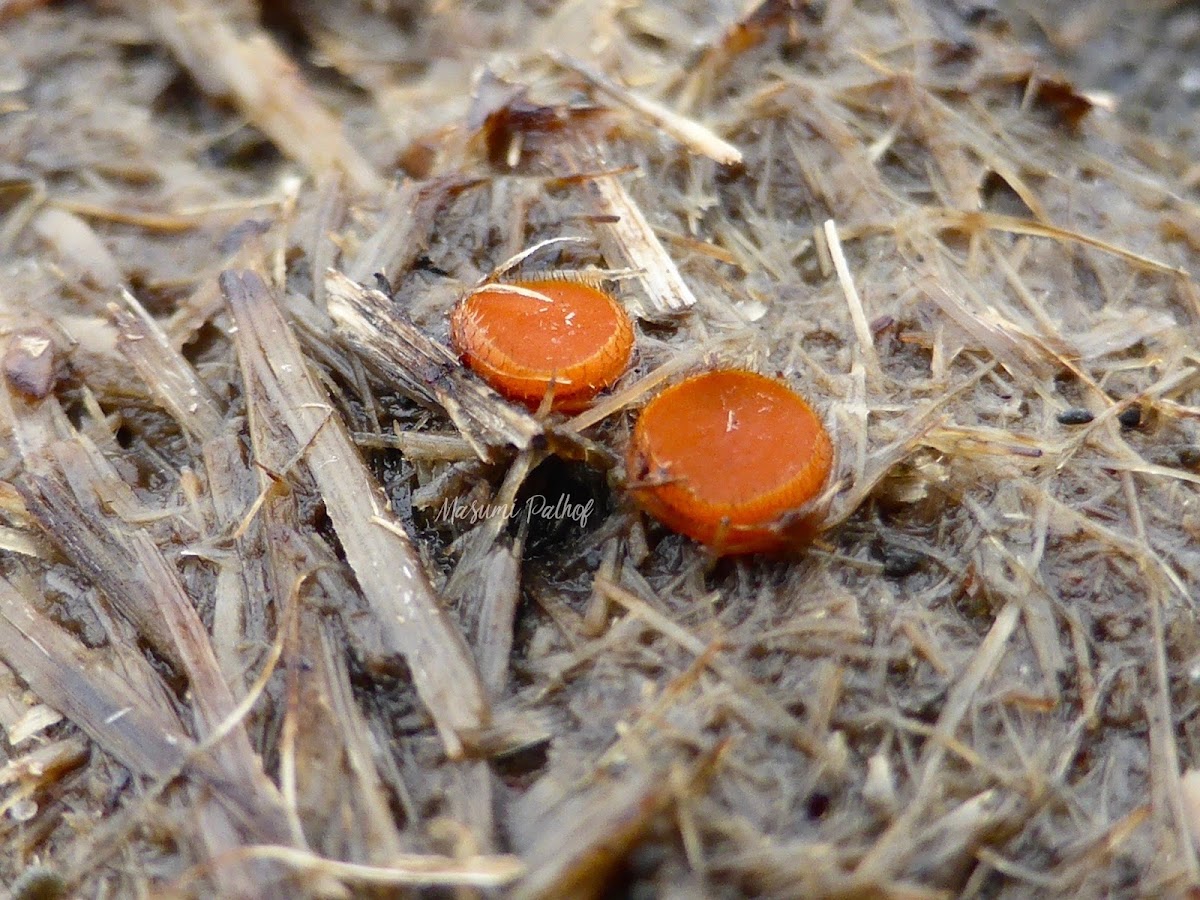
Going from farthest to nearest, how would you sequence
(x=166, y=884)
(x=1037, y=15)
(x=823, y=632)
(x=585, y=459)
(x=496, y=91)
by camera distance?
(x=1037, y=15) → (x=496, y=91) → (x=585, y=459) → (x=823, y=632) → (x=166, y=884)

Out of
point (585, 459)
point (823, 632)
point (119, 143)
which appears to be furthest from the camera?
point (119, 143)

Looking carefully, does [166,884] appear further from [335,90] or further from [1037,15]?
[1037,15]

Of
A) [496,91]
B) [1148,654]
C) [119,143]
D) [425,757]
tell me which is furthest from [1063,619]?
[119,143]

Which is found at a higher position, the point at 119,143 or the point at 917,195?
the point at 119,143

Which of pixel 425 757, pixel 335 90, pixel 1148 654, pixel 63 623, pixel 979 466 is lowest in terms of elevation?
pixel 1148 654

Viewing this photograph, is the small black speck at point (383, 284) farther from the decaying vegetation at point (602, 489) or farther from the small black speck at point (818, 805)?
the small black speck at point (818, 805)

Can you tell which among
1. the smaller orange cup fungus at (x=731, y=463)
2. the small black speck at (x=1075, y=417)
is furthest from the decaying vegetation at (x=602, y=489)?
the smaller orange cup fungus at (x=731, y=463)

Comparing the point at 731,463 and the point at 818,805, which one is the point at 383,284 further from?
the point at 818,805
